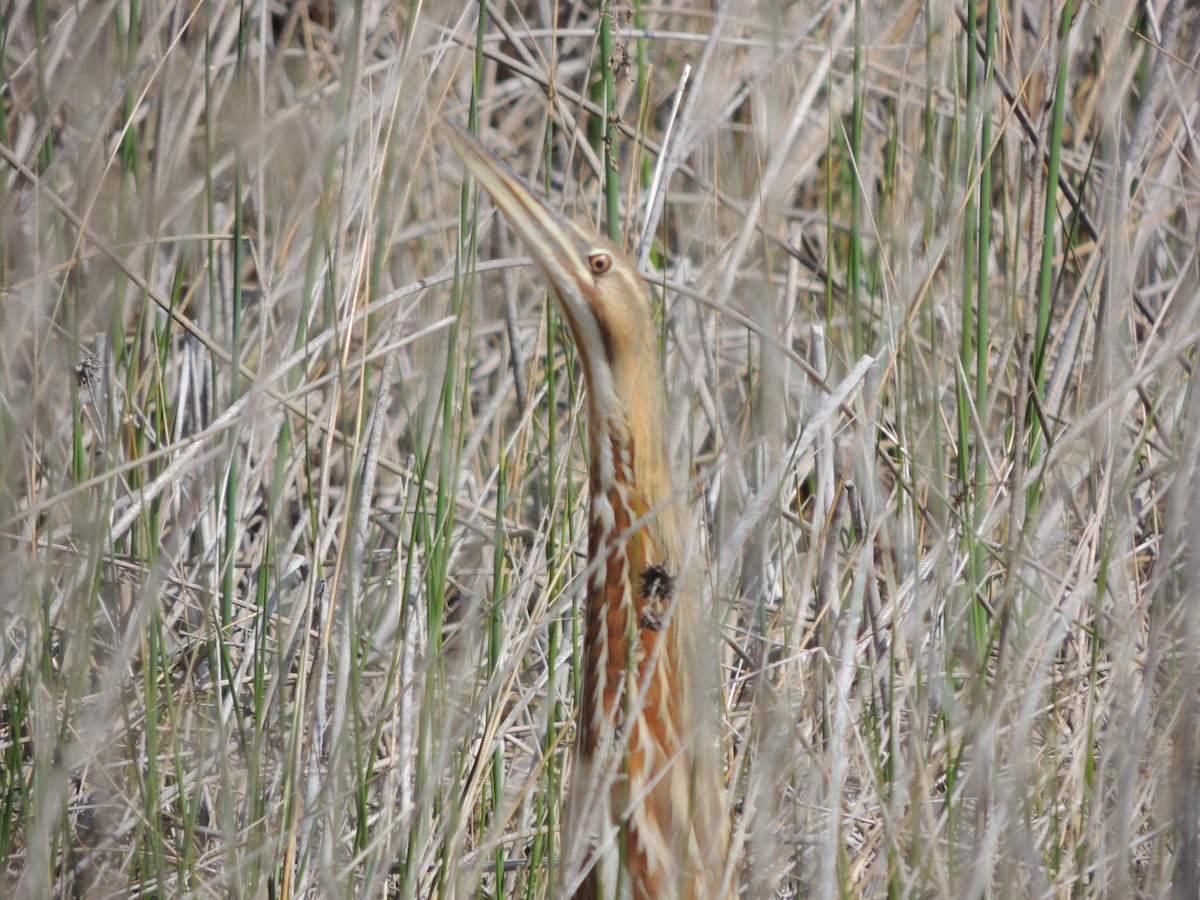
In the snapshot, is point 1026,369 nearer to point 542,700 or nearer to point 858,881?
point 858,881

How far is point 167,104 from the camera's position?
2.12m

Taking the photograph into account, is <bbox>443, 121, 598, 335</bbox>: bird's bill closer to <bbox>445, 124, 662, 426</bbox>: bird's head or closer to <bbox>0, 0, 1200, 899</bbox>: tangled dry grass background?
<bbox>445, 124, 662, 426</bbox>: bird's head

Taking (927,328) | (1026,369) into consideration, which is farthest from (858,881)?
(927,328)

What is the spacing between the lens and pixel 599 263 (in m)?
1.52

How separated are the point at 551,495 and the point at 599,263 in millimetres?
586

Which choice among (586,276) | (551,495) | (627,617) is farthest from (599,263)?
(551,495)

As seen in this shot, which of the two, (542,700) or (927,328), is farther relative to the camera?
(927,328)

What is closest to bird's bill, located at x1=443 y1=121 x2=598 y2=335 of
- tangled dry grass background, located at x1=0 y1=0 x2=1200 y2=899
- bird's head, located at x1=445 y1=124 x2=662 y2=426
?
bird's head, located at x1=445 y1=124 x2=662 y2=426

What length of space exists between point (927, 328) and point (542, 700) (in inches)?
42.0

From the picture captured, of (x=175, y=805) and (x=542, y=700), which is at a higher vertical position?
(x=542, y=700)

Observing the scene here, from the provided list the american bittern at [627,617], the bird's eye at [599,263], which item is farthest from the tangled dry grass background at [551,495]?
the bird's eye at [599,263]

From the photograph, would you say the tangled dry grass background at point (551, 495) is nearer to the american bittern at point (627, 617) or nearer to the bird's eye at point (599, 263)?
the american bittern at point (627, 617)

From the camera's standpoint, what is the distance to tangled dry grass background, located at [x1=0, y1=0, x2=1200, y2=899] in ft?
5.15

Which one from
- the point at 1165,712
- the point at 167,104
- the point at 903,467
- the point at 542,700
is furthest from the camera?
the point at 542,700
